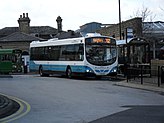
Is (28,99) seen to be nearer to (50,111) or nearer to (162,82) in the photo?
(50,111)

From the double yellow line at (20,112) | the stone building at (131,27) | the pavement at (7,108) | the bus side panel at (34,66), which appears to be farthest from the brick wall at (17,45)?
the pavement at (7,108)

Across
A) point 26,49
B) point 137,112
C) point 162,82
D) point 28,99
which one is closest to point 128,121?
point 137,112

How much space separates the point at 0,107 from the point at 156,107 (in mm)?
5364

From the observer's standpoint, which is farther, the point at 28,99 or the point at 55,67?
the point at 55,67

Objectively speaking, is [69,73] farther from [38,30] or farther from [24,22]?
[38,30]

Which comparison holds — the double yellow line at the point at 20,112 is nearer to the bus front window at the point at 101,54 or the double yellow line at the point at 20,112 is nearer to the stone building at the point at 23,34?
the bus front window at the point at 101,54

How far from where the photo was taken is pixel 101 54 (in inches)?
1079

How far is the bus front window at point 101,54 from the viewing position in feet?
88.7

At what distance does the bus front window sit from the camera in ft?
88.7

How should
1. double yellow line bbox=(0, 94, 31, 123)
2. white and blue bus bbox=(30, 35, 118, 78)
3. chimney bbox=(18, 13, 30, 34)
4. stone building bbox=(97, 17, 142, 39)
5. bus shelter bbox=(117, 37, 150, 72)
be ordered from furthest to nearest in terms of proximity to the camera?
chimney bbox=(18, 13, 30, 34) → stone building bbox=(97, 17, 142, 39) → bus shelter bbox=(117, 37, 150, 72) → white and blue bus bbox=(30, 35, 118, 78) → double yellow line bbox=(0, 94, 31, 123)

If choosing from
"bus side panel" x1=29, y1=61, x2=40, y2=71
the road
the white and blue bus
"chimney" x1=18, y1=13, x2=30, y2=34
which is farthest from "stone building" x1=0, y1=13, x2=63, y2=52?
the road

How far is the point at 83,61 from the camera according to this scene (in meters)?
26.9

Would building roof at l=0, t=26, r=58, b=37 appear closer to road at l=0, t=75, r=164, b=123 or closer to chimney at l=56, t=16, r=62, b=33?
chimney at l=56, t=16, r=62, b=33

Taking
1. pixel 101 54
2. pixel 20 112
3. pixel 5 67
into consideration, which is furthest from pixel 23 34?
pixel 20 112
